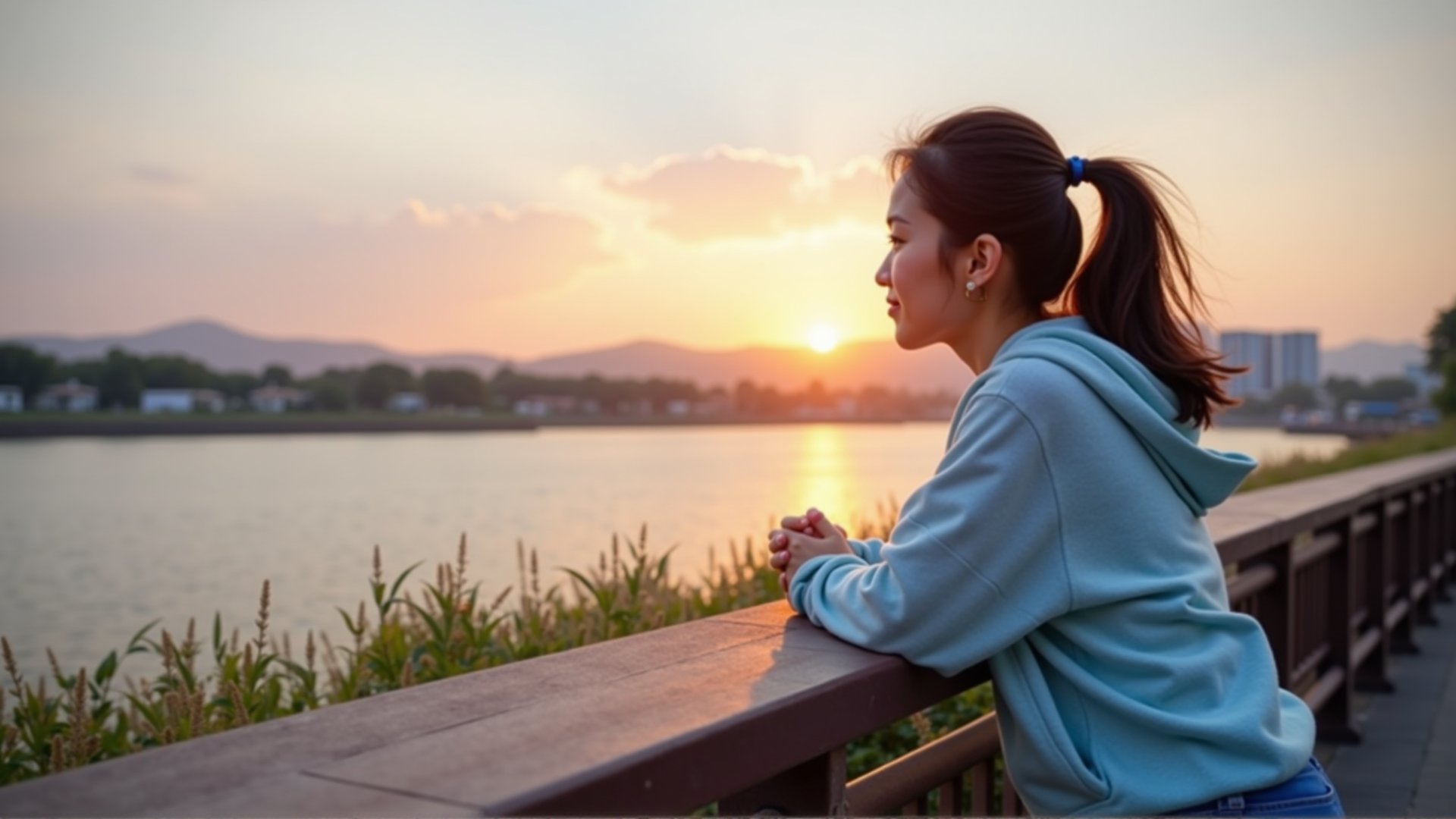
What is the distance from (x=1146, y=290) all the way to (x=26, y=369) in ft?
181

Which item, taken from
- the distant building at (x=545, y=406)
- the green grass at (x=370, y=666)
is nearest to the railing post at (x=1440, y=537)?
the green grass at (x=370, y=666)

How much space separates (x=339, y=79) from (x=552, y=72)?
152 inches

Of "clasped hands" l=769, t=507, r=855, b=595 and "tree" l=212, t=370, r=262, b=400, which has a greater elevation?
"tree" l=212, t=370, r=262, b=400

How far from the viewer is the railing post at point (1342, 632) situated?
15.5ft

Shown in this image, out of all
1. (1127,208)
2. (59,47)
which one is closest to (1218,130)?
(1127,208)

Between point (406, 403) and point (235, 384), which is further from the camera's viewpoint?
point (406, 403)

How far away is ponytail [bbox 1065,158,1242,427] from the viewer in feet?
5.64

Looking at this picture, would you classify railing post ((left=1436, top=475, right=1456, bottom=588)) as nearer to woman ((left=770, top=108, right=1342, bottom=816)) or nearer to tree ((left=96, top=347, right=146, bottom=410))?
woman ((left=770, top=108, right=1342, bottom=816))

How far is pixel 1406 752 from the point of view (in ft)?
15.1

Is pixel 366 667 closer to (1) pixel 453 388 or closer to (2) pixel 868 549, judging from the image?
(2) pixel 868 549

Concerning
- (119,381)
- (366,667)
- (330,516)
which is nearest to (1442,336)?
(330,516)

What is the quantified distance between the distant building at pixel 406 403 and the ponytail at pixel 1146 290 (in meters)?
77.2

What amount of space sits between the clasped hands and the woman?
0.08 metres

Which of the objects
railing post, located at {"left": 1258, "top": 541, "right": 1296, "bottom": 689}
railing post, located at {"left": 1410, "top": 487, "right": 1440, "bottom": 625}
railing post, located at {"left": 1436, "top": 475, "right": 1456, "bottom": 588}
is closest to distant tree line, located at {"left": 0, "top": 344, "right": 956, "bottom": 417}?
railing post, located at {"left": 1436, "top": 475, "right": 1456, "bottom": 588}
